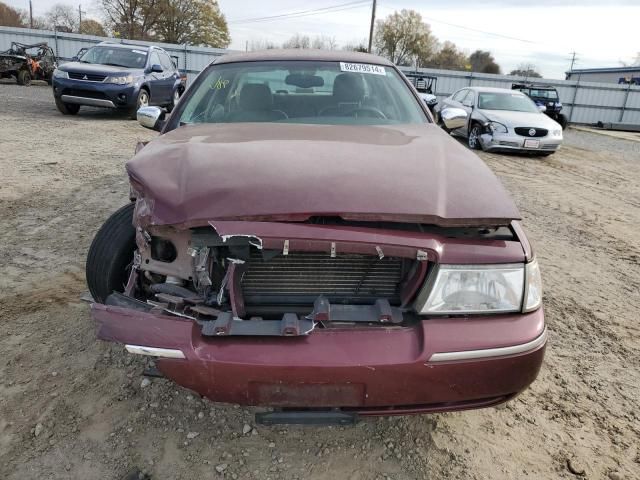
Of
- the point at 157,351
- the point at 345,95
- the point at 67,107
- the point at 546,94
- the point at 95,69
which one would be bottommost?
the point at 157,351

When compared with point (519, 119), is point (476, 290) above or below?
below

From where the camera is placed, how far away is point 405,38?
57219 millimetres

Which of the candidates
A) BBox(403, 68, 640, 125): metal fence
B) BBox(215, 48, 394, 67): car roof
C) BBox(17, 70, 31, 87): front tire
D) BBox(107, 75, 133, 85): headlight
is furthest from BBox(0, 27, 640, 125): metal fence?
BBox(215, 48, 394, 67): car roof

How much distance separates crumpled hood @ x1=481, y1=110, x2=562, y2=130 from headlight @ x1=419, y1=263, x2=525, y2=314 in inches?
357

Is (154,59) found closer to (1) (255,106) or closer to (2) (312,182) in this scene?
(1) (255,106)

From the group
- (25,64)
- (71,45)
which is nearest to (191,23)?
(71,45)

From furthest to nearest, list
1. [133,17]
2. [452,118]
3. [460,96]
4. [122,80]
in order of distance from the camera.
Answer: [133,17] < [460,96] < [122,80] < [452,118]

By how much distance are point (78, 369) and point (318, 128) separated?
5.82 ft

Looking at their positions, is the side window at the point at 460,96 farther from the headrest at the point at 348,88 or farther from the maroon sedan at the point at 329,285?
the maroon sedan at the point at 329,285

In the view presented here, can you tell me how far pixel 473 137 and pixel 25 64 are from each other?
53.5 ft

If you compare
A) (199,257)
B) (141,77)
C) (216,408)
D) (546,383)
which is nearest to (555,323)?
(546,383)

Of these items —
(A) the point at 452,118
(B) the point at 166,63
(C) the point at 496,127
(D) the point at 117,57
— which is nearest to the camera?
(A) the point at 452,118

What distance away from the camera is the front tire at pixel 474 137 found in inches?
412

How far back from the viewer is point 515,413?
227cm
